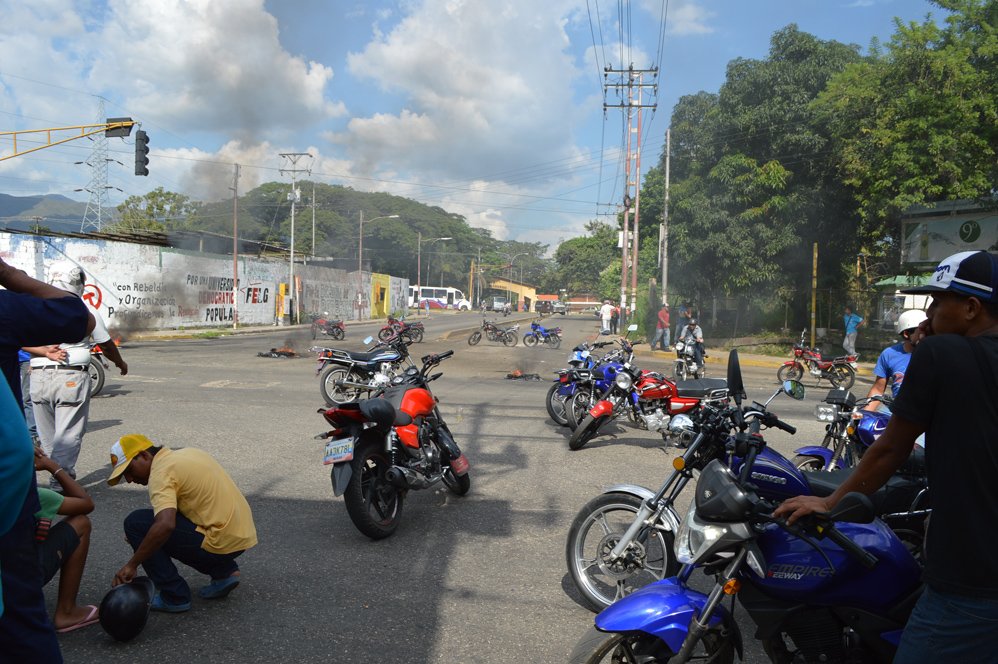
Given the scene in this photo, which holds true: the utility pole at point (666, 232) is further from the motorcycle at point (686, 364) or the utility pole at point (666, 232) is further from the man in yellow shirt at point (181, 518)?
the man in yellow shirt at point (181, 518)

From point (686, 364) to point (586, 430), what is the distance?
8.46m

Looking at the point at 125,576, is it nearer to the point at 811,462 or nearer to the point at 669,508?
the point at 669,508

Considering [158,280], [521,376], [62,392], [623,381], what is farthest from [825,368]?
[158,280]

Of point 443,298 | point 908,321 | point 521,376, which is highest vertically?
point 443,298

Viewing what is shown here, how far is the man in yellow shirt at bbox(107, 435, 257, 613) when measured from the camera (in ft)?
11.0

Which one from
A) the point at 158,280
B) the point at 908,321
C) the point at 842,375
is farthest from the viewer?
the point at 158,280

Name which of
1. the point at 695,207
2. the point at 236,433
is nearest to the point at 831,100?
the point at 695,207

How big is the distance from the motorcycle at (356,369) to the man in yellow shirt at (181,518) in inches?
255

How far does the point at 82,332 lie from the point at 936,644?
9.58 feet

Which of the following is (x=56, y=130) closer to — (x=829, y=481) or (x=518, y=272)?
(x=829, y=481)

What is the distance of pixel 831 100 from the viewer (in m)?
19.6

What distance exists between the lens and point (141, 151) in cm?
1672

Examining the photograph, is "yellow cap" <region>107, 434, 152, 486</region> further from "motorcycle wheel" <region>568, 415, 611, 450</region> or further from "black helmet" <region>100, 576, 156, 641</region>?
"motorcycle wheel" <region>568, 415, 611, 450</region>

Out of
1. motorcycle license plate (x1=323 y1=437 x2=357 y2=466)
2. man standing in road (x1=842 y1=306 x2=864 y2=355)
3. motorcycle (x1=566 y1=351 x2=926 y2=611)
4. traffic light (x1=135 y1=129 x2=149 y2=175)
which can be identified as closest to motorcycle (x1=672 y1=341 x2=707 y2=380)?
man standing in road (x1=842 y1=306 x2=864 y2=355)
